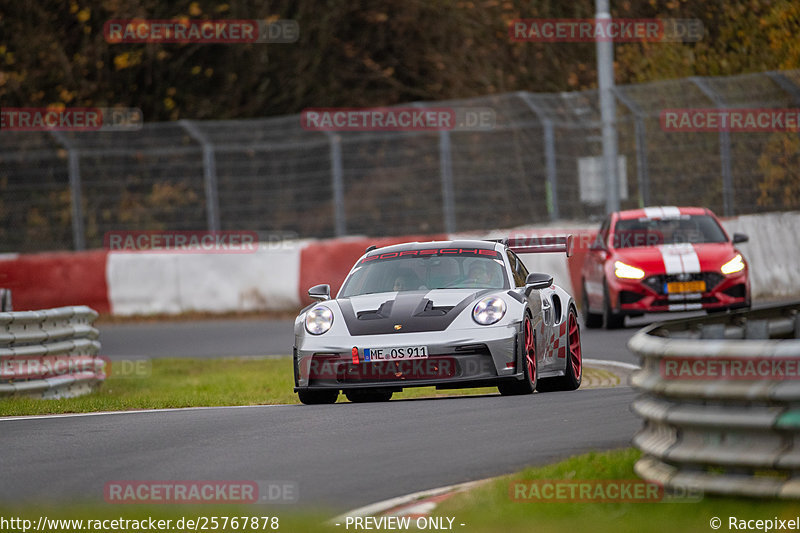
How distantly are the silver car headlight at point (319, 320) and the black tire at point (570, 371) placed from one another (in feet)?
6.81

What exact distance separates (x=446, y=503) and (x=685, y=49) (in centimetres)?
2202

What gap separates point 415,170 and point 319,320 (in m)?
13.8

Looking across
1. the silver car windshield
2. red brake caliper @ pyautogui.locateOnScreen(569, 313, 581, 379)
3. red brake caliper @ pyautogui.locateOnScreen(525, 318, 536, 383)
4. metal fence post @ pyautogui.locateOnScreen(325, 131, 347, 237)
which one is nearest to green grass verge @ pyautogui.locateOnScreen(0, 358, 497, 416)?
red brake caliper @ pyautogui.locateOnScreen(569, 313, 581, 379)

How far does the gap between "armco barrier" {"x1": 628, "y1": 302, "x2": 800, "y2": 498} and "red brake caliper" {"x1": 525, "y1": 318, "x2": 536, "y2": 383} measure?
14.4 ft

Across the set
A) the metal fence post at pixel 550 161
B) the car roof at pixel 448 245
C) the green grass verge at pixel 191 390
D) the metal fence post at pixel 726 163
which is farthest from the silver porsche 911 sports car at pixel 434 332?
the metal fence post at pixel 726 163

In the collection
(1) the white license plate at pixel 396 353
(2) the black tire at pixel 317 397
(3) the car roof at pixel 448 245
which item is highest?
(3) the car roof at pixel 448 245

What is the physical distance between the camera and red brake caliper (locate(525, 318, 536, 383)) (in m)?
11.3

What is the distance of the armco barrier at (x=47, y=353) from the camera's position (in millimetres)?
13414

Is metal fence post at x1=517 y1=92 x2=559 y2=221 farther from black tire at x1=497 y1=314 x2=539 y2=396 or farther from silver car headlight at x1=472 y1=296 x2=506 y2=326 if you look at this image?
silver car headlight at x1=472 y1=296 x2=506 y2=326

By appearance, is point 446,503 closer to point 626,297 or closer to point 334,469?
point 334,469

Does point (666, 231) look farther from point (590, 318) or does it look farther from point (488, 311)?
point (488, 311)

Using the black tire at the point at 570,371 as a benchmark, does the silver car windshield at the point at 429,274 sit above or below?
above

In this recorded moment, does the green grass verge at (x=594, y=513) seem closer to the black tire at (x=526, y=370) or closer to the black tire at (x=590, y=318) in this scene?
the black tire at (x=526, y=370)

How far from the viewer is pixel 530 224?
24281 millimetres
